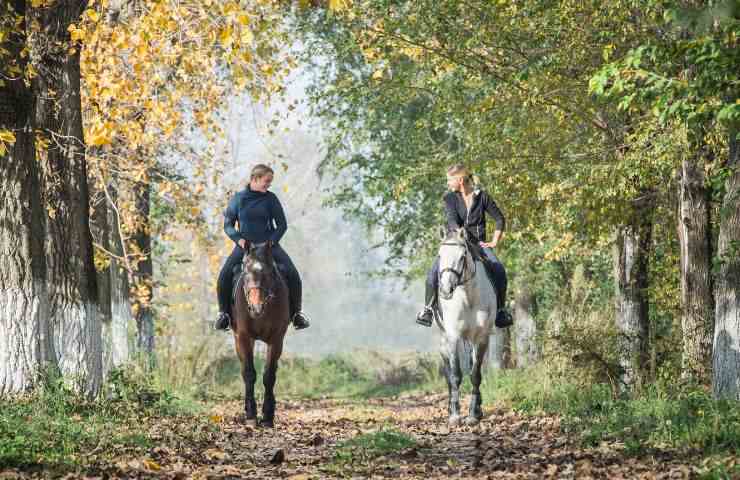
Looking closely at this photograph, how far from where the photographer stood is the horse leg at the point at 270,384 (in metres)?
13.4

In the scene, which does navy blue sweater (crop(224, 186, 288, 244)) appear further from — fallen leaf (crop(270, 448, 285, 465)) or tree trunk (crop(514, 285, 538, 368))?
tree trunk (crop(514, 285, 538, 368))

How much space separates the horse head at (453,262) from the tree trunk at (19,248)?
4783mm

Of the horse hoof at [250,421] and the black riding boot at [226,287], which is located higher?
the black riding boot at [226,287]

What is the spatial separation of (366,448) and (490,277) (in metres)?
4.47

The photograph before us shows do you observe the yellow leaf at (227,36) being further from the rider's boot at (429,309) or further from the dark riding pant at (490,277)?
the rider's boot at (429,309)

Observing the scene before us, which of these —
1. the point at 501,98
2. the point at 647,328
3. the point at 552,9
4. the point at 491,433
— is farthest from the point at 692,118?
the point at 647,328

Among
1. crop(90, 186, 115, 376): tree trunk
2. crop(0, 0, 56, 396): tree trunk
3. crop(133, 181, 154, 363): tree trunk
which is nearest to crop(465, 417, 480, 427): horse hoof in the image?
crop(0, 0, 56, 396): tree trunk

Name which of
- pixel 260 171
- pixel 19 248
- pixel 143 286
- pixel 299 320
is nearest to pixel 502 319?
pixel 299 320

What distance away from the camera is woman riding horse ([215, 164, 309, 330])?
528 inches

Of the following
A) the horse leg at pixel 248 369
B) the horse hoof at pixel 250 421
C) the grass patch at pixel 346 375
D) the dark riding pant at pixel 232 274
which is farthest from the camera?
the grass patch at pixel 346 375

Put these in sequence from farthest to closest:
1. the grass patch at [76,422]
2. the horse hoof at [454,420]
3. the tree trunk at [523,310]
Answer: the tree trunk at [523,310] → the horse hoof at [454,420] → the grass patch at [76,422]

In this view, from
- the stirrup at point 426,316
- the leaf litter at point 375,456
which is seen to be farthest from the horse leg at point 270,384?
the stirrup at point 426,316

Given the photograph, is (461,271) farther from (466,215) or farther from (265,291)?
(265,291)

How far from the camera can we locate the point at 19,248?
490 inches
